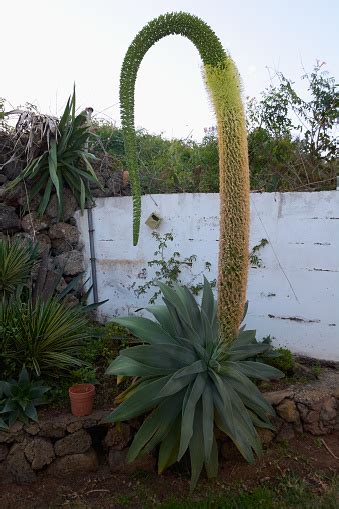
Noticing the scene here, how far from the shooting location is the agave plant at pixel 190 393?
3160mm

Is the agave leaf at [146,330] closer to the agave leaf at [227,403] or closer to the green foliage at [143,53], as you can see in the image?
the agave leaf at [227,403]

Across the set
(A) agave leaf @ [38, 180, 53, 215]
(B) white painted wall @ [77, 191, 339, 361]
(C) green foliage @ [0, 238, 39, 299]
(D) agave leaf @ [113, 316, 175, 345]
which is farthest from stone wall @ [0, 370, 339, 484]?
(A) agave leaf @ [38, 180, 53, 215]

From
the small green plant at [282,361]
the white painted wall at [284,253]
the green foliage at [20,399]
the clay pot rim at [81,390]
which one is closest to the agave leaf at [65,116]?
the white painted wall at [284,253]

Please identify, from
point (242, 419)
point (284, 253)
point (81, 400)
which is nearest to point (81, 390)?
point (81, 400)

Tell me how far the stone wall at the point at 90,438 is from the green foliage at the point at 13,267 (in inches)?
58.2

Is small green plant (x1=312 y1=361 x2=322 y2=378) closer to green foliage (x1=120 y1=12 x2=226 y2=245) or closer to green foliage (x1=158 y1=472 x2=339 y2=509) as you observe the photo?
green foliage (x1=158 y1=472 x2=339 y2=509)

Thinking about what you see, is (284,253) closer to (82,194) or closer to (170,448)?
(170,448)

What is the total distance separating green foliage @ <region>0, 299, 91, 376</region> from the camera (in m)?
4.14

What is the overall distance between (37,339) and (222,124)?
2.56 m

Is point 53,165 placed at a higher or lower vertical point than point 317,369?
higher

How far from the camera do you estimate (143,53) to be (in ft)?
8.62

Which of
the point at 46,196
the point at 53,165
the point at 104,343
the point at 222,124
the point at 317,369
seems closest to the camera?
the point at 222,124

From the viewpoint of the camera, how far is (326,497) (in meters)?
3.25

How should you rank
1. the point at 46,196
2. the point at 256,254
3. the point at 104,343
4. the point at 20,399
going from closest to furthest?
the point at 20,399 → the point at 104,343 → the point at 256,254 → the point at 46,196
